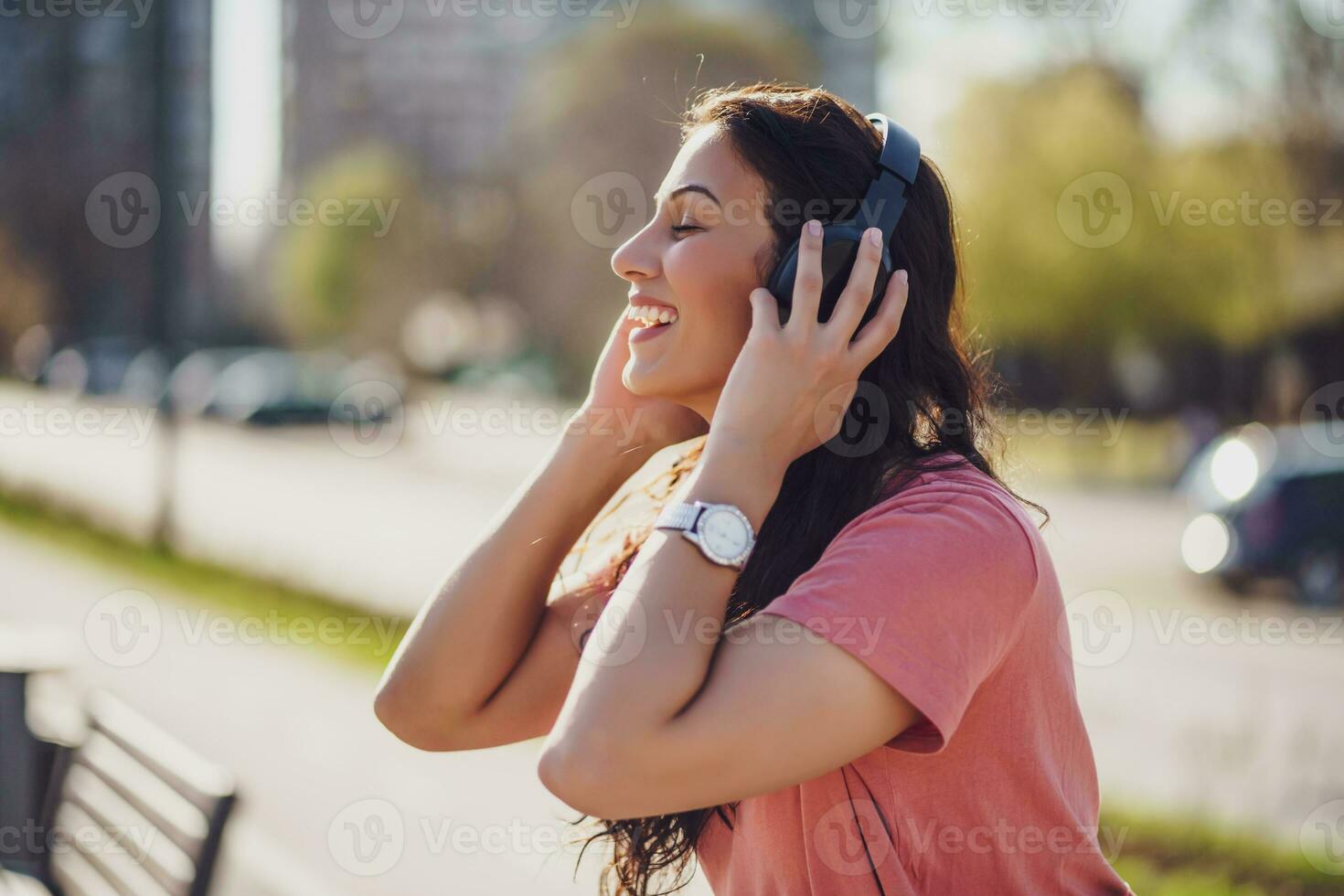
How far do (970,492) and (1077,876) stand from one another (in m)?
0.55

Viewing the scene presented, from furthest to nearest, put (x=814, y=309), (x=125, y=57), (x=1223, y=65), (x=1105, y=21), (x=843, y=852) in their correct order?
(x=125, y=57)
(x=1105, y=21)
(x=1223, y=65)
(x=814, y=309)
(x=843, y=852)

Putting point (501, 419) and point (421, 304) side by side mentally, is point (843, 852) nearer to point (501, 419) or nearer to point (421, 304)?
point (501, 419)

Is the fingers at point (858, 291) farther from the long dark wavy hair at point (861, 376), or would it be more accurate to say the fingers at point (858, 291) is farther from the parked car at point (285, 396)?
the parked car at point (285, 396)

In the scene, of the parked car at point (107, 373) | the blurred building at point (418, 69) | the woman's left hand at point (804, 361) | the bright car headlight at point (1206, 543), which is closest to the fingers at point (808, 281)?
the woman's left hand at point (804, 361)

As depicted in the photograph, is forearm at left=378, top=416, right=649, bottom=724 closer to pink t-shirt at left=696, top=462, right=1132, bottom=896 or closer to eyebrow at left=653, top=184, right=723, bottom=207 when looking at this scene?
eyebrow at left=653, top=184, right=723, bottom=207

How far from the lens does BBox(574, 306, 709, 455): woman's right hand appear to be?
2.34 m

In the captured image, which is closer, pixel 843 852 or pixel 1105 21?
pixel 843 852

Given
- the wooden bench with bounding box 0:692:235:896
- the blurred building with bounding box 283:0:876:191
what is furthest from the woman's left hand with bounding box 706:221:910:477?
the blurred building with bounding box 283:0:876:191

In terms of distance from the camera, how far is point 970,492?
1.72m

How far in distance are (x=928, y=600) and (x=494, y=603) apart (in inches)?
35.0

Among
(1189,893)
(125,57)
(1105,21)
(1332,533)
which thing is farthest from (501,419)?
(1189,893)

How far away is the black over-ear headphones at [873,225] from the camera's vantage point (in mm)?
1926

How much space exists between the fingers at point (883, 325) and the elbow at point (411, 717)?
3.18ft

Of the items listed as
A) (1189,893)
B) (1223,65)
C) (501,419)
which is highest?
(1223,65)
